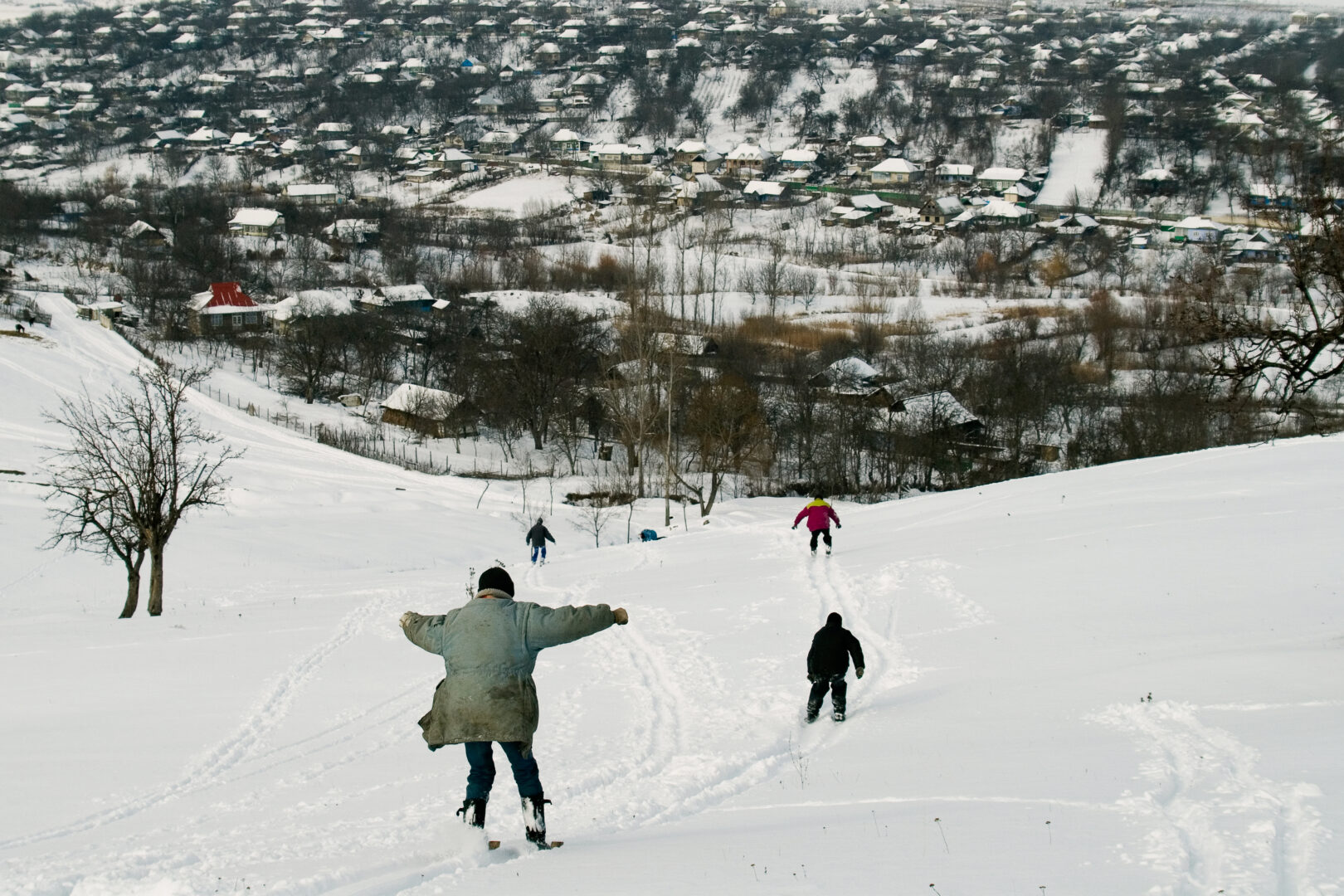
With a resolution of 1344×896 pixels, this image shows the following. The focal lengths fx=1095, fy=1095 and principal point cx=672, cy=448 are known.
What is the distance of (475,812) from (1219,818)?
4147mm

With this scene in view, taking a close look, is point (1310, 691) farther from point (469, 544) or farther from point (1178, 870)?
point (469, 544)

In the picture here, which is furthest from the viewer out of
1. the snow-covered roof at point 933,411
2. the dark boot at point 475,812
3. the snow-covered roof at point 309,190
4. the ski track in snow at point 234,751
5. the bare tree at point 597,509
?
the snow-covered roof at point 309,190

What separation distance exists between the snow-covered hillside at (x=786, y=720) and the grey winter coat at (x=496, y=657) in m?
0.75

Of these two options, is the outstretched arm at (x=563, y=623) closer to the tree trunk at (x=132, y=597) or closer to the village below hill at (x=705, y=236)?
the village below hill at (x=705, y=236)

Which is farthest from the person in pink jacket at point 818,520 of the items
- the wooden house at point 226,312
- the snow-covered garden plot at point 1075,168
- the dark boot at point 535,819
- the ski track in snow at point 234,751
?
the snow-covered garden plot at point 1075,168

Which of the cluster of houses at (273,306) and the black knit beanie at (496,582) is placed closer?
the black knit beanie at (496,582)

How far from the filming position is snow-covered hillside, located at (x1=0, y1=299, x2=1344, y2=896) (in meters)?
5.79

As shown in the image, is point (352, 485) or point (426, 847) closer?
point (426, 847)

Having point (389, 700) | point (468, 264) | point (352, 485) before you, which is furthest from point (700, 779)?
point (468, 264)

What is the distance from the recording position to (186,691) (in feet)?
38.0

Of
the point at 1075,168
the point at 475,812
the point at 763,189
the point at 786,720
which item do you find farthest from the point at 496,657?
the point at 1075,168

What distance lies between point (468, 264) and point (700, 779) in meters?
74.5

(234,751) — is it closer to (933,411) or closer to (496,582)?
(496,582)

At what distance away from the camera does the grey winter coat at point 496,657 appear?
562cm
